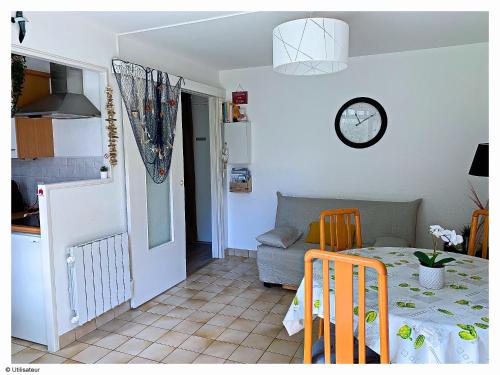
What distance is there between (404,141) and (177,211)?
94.3 inches

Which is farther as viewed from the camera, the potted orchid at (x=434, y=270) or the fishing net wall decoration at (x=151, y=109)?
the fishing net wall decoration at (x=151, y=109)

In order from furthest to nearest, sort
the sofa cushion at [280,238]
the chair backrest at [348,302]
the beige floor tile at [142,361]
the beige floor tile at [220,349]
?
the sofa cushion at [280,238]
the beige floor tile at [220,349]
the beige floor tile at [142,361]
the chair backrest at [348,302]

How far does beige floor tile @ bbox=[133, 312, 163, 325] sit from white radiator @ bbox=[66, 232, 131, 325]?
0.19 meters

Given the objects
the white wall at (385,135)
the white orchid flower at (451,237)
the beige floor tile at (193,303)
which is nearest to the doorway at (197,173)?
the white wall at (385,135)

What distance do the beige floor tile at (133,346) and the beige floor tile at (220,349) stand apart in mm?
436

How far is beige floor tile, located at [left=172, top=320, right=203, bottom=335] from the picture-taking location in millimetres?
2873

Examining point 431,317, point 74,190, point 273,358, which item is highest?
point 74,190

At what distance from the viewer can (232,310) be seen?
3.25m

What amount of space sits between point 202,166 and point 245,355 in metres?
3.16

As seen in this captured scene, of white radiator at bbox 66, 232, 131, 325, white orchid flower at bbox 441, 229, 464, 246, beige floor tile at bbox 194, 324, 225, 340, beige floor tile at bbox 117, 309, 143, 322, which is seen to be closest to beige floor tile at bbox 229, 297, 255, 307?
beige floor tile at bbox 194, 324, 225, 340

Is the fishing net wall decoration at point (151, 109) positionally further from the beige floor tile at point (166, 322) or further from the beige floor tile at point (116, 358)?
the beige floor tile at point (116, 358)

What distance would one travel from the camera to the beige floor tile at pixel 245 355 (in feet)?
8.11

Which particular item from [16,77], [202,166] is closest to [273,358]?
[16,77]

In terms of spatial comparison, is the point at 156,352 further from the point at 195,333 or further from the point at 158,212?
the point at 158,212
